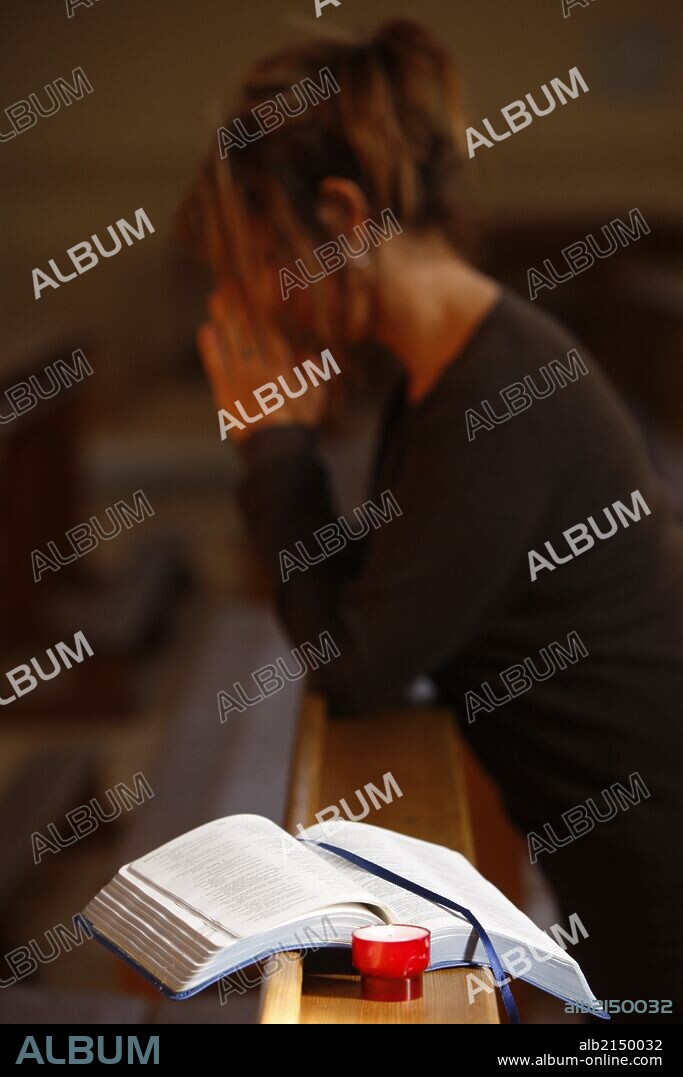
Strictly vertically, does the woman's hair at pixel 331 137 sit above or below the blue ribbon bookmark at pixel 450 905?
above

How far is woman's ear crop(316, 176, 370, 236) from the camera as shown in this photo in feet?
4.17

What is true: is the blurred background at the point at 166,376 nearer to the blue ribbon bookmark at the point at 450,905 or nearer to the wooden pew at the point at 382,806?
the wooden pew at the point at 382,806

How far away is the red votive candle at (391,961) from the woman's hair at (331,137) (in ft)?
2.27

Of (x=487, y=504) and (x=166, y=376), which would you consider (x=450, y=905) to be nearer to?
(x=487, y=504)

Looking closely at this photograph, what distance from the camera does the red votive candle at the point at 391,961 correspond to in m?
0.84

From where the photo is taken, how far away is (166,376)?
6.65 m

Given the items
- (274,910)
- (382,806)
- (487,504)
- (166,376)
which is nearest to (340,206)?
(487,504)

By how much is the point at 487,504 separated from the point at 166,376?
18.4 ft

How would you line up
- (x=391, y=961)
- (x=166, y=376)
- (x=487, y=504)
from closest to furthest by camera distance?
(x=391, y=961) < (x=487, y=504) < (x=166, y=376)

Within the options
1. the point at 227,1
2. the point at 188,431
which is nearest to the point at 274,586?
the point at 188,431

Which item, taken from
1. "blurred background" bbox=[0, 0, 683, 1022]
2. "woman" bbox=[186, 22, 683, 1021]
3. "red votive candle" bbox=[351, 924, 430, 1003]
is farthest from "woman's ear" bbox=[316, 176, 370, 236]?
"red votive candle" bbox=[351, 924, 430, 1003]

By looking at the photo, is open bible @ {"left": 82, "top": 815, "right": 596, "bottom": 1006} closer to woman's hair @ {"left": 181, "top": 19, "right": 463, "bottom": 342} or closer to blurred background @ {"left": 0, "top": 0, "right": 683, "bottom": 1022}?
blurred background @ {"left": 0, "top": 0, "right": 683, "bottom": 1022}

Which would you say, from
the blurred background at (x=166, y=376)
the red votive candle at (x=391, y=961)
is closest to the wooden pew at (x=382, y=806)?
the red votive candle at (x=391, y=961)

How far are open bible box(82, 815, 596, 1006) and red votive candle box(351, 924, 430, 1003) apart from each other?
0.11ft
